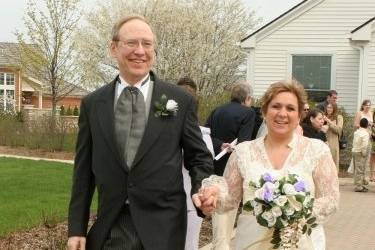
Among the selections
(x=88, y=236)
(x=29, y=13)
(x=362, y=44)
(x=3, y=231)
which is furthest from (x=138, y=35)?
(x=29, y=13)

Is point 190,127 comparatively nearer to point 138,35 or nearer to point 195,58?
point 138,35

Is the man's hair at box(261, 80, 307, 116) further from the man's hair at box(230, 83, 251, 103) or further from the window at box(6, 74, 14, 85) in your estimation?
the window at box(6, 74, 14, 85)

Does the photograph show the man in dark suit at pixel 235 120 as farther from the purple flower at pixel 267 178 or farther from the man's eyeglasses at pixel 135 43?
the man's eyeglasses at pixel 135 43

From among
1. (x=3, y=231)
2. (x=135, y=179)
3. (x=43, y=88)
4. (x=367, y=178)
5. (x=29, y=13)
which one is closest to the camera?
(x=135, y=179)

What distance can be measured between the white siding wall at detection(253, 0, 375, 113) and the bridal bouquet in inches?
879

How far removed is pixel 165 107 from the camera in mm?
3496

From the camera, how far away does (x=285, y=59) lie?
2608cm

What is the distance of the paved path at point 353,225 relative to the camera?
9.09 metres

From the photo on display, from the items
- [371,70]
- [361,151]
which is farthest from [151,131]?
[371,70]

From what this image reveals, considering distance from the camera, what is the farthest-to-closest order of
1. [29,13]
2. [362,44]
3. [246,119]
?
1. [29,13]
2. [362,44]
3. [246,119]

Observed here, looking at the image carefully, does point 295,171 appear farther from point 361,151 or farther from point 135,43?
point 361,151

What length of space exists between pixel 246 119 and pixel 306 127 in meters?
0.91

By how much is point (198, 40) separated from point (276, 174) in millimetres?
37687

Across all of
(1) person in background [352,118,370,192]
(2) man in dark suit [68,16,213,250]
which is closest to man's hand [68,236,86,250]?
(2) man in dark suit [68,16,213,250]
